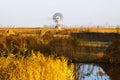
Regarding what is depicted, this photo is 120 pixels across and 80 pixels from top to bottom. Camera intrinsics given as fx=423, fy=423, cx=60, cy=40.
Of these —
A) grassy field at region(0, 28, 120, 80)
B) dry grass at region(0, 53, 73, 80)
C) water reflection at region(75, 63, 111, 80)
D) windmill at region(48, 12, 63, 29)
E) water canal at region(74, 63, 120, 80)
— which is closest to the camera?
dry grass at region(0, 53, 73, 80)

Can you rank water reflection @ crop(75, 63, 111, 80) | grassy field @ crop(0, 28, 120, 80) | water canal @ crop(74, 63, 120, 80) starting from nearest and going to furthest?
grassy field @ crop(0, 28, 120, 80) → water reflection @ crop(75, 63, 111, 80) → water canal @ crop(74, 63, 120, 80)

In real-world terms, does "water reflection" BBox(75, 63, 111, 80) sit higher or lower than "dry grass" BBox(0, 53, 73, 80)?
lower

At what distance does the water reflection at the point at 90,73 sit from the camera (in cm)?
1771

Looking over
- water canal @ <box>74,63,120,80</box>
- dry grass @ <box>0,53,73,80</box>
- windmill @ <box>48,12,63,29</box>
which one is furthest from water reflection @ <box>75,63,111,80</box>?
windmill @ <box>48,12,63,29</box>

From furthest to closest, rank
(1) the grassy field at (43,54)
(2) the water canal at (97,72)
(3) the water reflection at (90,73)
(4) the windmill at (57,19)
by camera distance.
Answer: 1. (4) the windmill at (57,19)
2. (2) the water canal at (97,72)
3. (3) the water reflection at (90,73)
4. (1) the grassy field at (43,54)

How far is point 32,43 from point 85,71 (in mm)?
6287

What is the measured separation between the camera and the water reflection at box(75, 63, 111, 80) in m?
17.7

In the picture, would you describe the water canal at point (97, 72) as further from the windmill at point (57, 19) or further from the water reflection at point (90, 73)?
the windmill at point (57, 19)

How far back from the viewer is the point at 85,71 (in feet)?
63.6

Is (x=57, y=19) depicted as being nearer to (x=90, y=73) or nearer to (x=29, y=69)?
(x=90, y=73)

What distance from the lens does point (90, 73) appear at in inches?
749

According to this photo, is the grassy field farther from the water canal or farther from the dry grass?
the water canal

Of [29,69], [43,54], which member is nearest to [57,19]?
[43,54]

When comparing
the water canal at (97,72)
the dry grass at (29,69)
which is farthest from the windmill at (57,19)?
the dry grass at (29,69)
